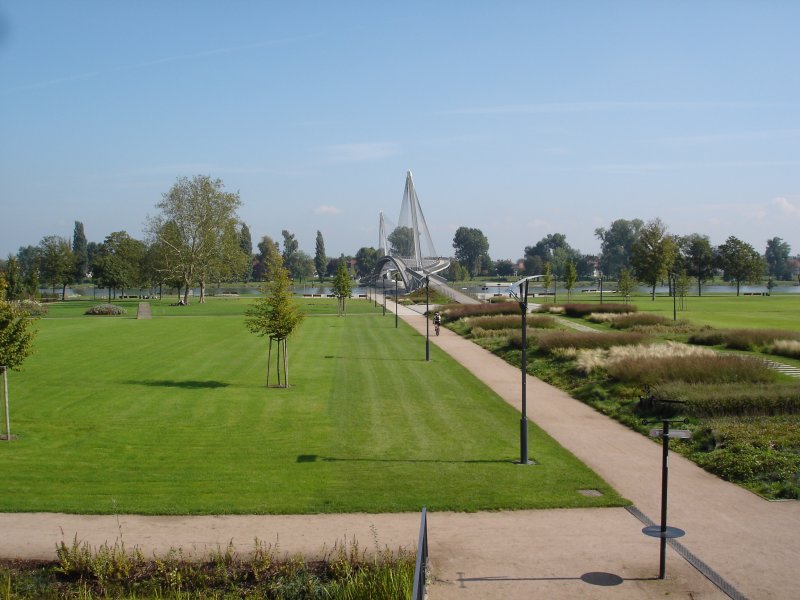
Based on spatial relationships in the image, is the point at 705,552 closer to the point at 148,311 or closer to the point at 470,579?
the point at 470,579

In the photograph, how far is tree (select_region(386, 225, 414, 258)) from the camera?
13525cm

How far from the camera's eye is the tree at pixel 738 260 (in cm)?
10781

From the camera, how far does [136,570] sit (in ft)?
37.7

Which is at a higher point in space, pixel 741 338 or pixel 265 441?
pixel 741 338

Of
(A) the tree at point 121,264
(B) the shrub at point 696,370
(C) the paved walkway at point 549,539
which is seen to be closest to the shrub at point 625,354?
(B) the shrub at point 696,370

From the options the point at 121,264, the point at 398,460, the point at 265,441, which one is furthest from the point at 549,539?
the point at 121,264

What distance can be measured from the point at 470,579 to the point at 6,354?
50.8ft

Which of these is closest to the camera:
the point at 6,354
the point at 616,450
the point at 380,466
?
the point at 380,466

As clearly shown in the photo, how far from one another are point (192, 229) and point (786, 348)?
6964 centimetres

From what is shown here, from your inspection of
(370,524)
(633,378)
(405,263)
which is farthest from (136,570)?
(405,263)

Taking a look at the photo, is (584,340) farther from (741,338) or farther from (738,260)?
(738,260)

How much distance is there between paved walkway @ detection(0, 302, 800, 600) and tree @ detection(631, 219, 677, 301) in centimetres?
6673

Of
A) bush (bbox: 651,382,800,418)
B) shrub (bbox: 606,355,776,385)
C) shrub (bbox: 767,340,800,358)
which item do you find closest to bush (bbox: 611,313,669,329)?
shrub (bbox: 767,340,800,358)

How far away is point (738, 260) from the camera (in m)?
108
